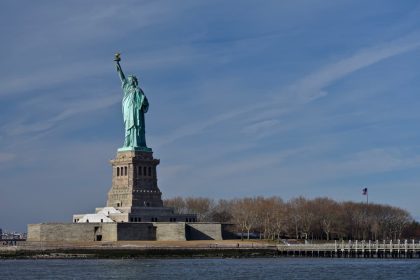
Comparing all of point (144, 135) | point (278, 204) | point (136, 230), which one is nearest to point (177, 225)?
point (136, 230)

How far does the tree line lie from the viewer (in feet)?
441

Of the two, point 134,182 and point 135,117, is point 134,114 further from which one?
point 134,182

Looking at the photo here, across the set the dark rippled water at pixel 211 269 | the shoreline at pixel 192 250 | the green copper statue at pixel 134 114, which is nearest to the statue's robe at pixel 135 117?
the green copper statue at pixel 134 114

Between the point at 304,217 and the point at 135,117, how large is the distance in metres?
29.4

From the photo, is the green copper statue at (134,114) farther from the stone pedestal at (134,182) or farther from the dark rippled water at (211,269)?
the dark rippled water at (211,269)

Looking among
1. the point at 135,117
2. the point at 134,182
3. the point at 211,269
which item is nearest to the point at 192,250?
the point at 134,182

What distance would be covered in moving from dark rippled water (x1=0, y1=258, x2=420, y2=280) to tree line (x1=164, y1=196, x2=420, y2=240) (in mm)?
30403

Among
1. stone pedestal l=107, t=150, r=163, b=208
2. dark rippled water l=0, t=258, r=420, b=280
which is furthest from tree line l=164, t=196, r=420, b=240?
dark rippled water l=0, t=258, r=420, b=280

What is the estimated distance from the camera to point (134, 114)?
126m

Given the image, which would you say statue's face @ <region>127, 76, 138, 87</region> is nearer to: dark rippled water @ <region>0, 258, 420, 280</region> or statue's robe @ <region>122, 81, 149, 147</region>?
statue's robe @ <region>122, 81, 149, 147</region>

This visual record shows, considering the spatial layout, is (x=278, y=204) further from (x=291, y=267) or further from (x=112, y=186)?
(x=291, y=267)

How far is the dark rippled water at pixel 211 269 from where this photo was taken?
249 ft

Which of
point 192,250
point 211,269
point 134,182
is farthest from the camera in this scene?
point 134,182

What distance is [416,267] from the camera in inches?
3410
